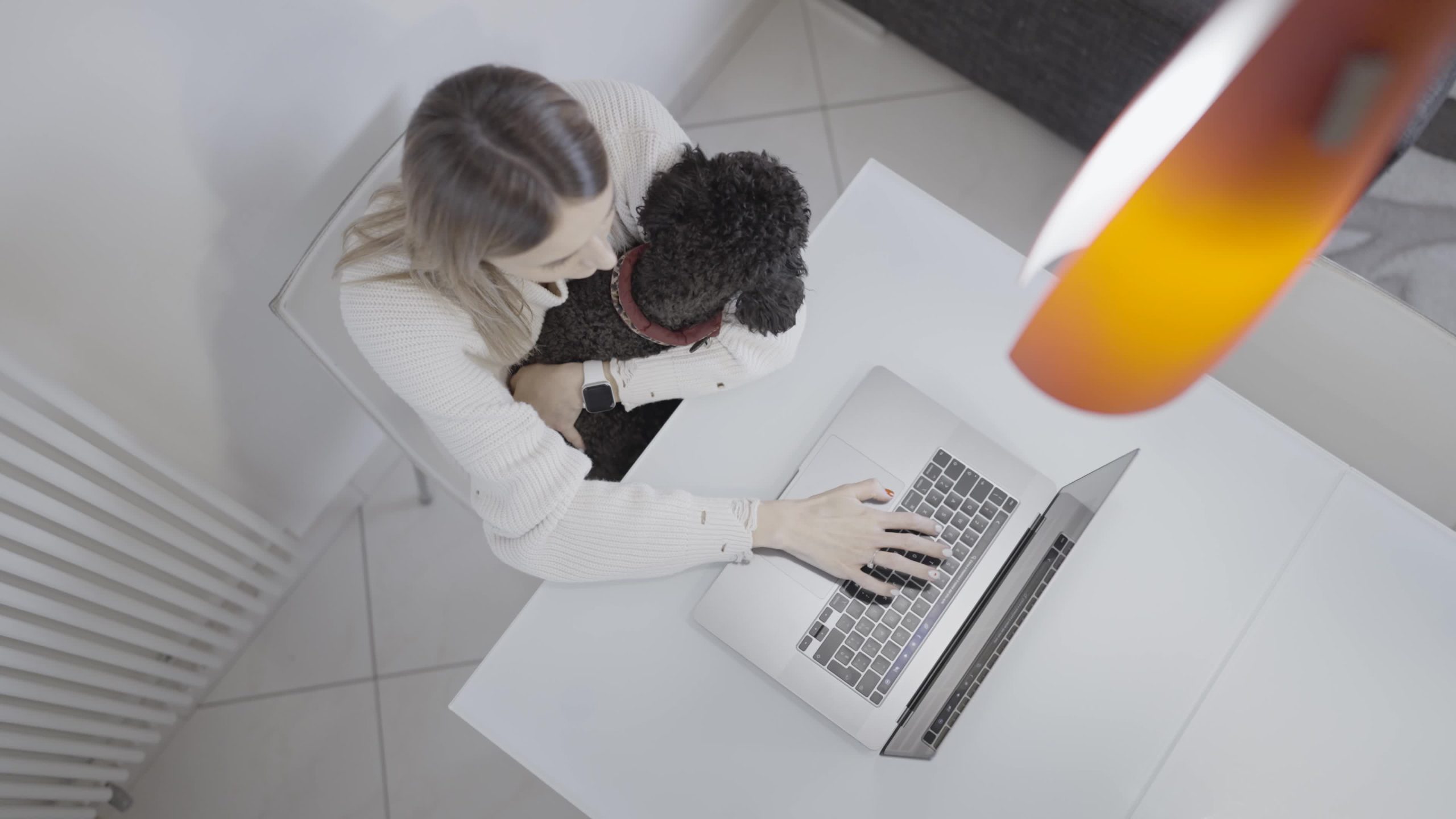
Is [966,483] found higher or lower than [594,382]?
higher

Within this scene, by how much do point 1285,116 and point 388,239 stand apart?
812 millimetres

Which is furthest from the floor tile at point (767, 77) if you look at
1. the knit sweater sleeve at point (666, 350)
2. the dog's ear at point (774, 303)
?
the dog's ear at point (774, 303)

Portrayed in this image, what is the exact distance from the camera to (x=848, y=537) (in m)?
1.04

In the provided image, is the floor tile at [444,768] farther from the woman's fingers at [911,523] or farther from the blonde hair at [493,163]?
the blonde hair at [493,163]

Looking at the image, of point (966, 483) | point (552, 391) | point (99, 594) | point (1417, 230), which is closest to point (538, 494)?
point (552, 391)

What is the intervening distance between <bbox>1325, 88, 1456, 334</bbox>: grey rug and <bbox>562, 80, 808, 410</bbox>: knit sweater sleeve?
1.39 metres

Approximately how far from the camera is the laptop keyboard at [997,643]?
3.35 feet

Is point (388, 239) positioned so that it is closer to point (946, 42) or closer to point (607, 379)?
point (607, 379)

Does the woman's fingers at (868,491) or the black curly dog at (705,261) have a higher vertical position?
the black curly dog at (705,261)

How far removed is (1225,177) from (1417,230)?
6.42ft

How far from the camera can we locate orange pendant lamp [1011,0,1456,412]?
0.34 metres

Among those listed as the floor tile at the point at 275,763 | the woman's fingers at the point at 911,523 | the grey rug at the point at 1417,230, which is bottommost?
the floor tile at the point at 275,763

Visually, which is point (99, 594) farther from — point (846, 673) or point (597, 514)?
point (846, 673)

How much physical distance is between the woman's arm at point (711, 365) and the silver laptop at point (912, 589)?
115mm
